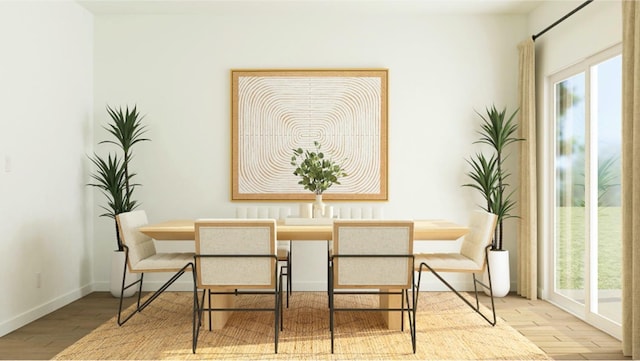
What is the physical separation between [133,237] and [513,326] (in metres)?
3.00

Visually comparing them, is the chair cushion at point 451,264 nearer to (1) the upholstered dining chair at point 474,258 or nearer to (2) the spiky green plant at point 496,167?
(1) the upholstered dining chair at point 474,258

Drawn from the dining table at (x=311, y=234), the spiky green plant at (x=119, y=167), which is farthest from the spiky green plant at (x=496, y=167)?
the spiky green plant at (x=119, y=167)

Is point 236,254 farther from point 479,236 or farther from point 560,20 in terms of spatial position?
point 560,20

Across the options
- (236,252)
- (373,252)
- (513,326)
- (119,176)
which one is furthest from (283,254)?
(119,176)

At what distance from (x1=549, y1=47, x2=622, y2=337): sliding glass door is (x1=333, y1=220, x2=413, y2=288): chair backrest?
1.70 metres

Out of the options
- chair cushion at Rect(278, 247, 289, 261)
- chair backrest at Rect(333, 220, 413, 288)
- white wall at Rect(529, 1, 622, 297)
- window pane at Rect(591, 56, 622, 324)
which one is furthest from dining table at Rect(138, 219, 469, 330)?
white wall at Rect(529, 1, 622, 297)

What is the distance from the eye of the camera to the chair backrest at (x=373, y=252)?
3.46 meters

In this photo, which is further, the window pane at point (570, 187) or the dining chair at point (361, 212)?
the dining chair at point (361, 212)

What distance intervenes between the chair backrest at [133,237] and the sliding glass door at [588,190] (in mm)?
3543

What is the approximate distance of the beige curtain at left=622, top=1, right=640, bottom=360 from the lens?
3283 millimetres

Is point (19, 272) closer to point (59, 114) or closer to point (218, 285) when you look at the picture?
point (59, 114)

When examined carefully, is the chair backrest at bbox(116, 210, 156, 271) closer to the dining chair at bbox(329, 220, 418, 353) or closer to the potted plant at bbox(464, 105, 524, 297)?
the dining chair at bbox(329, 220, 418, 353)

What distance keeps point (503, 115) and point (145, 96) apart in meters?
3.65

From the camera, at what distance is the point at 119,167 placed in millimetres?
5570
